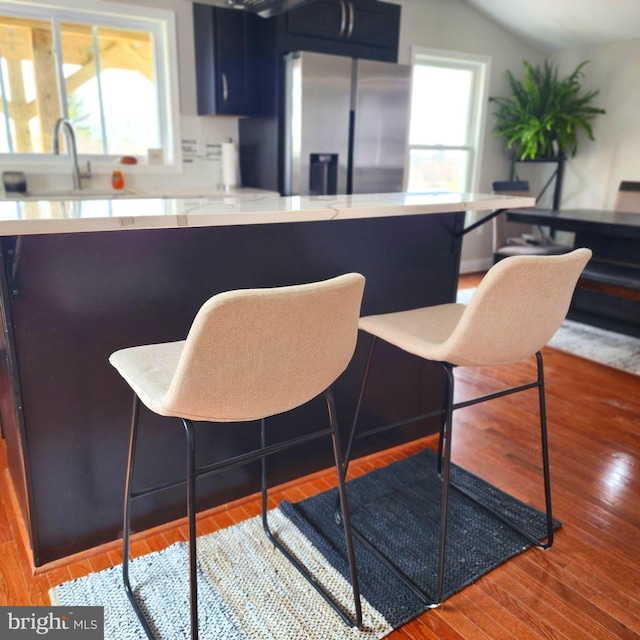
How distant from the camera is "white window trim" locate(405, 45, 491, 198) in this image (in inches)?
187

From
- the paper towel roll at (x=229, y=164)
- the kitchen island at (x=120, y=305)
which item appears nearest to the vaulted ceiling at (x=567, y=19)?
the paper towel roll at (x=229, y=164)

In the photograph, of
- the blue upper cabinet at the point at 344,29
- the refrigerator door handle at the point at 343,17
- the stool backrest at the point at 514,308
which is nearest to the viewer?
the stool backrest at the point at 514,308

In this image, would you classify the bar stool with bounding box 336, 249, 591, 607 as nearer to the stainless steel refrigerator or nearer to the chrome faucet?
the stainless steel refrigerator

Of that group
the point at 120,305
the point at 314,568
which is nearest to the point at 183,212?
the point at 120,305

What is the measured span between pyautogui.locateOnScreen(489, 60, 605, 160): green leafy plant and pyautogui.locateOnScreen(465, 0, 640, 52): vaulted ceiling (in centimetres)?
25

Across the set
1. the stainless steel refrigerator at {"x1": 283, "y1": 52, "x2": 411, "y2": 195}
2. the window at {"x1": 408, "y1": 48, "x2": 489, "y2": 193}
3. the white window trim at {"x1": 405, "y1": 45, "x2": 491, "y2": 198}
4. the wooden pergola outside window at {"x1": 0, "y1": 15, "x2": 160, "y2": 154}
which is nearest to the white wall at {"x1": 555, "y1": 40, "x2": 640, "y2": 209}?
the white window trim at {"x1": 405, "y1": 45, "x2": 491, "y2": 198}

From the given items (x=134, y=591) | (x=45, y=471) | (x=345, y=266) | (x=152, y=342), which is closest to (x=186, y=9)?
(x=345, y=266)

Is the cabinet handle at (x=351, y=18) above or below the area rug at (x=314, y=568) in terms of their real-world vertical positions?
above

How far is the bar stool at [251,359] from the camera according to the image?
98 centimetres

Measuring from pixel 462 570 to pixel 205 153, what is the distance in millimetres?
3276

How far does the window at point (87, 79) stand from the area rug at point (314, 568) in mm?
2897

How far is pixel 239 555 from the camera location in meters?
1.64

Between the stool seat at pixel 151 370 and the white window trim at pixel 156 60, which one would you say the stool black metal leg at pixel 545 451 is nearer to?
the stool seat at pixel 151 370

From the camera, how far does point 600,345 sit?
3.58 metres
